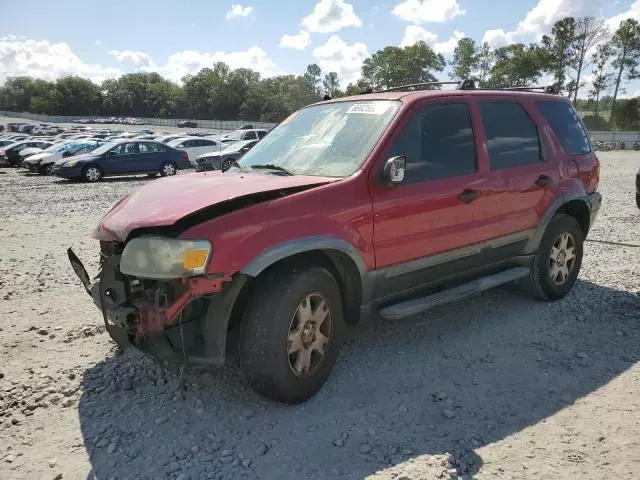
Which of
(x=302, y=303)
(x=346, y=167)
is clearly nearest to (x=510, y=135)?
(x=346, y=167)

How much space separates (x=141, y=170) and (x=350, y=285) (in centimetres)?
1850

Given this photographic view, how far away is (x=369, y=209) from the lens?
3541 millimetres

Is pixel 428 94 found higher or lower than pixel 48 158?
higher

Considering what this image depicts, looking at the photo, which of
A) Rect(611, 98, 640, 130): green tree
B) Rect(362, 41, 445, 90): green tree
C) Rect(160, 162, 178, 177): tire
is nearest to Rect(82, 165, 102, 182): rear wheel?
Rect(160, 162, 178, 177): tire

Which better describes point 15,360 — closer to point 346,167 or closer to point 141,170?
point 346,167

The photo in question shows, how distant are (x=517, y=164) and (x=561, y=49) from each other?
76.5 meters

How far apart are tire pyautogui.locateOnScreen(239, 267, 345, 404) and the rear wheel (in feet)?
59.2

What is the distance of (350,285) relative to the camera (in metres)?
3.63

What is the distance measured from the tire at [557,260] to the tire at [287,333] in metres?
2.52

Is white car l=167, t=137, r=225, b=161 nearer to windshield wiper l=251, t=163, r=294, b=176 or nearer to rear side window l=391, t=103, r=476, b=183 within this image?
windshield wiper l=251, t=163, r=294, b=176

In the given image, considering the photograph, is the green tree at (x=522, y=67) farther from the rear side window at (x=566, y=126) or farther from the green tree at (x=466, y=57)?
the rear side window at (x=566, y=126)

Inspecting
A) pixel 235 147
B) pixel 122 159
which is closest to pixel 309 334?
pixel 122 159

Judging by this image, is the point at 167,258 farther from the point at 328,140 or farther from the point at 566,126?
the point at 566,126

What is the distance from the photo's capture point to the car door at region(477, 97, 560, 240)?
4.48 metres
